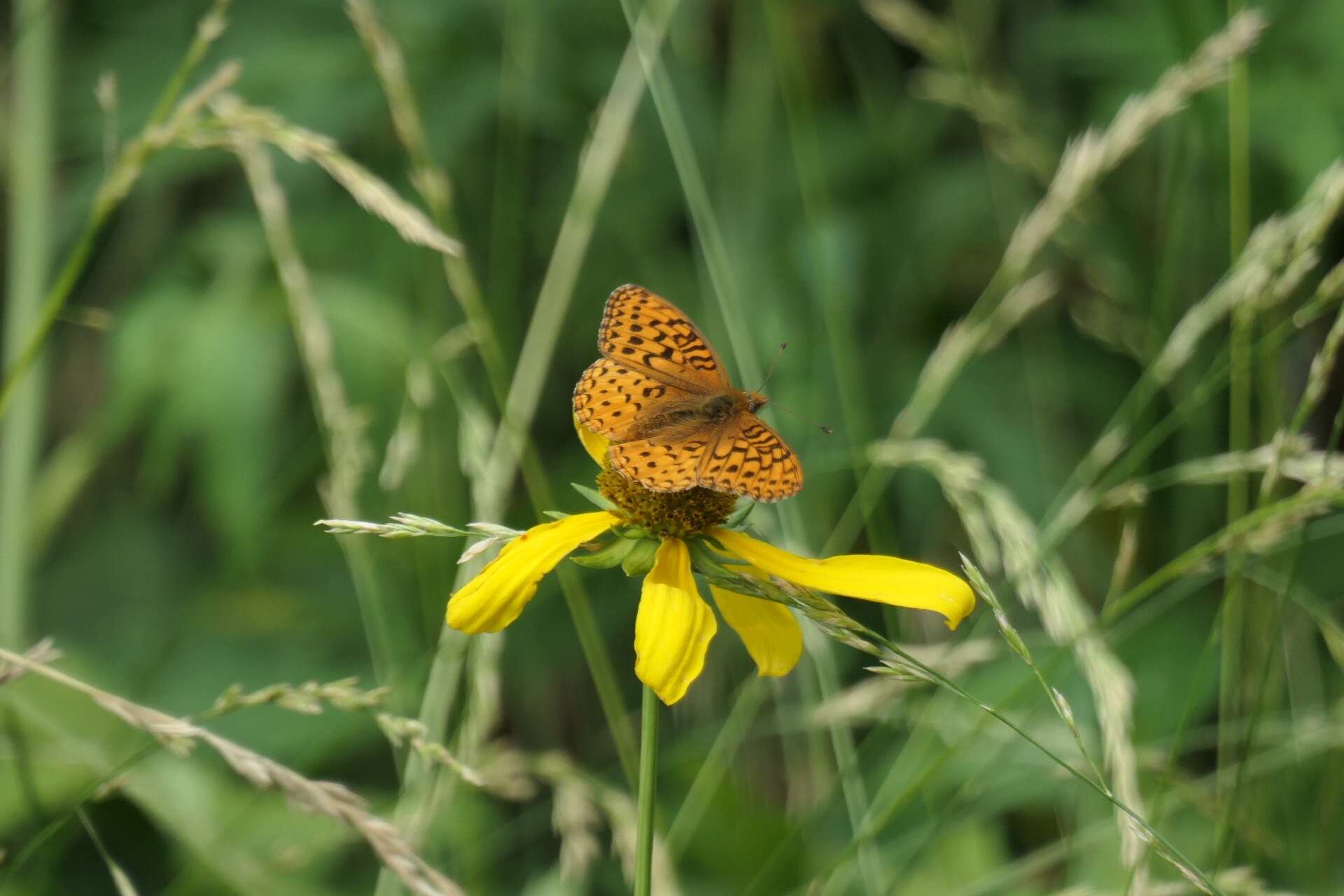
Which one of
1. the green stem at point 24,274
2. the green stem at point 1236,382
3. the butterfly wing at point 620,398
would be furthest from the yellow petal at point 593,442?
the green stem at point 24,274

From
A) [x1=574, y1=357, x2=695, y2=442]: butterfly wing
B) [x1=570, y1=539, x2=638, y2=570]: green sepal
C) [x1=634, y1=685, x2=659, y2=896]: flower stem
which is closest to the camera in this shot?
[x1=634, y1=685, x2=659, y2=896]: flower stem

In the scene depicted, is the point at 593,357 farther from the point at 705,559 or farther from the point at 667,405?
the point at 705,559

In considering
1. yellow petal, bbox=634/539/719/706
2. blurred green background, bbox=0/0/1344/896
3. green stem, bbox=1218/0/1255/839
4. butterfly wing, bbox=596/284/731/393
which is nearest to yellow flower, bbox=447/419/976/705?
yellow petal, bbox=634/539/719/706

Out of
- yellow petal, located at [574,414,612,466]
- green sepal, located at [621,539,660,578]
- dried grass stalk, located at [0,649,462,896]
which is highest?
yellow petal, located at [574,414,612,466]

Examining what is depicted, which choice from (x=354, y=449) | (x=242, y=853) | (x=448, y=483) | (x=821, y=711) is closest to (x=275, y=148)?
(x=448, y=483)

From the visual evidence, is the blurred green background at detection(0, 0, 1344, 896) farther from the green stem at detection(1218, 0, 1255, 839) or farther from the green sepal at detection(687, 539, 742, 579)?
the green sepal at detection(687, 539, 742, 579)

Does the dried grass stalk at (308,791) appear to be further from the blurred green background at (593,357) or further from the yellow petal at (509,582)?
the blurred green background at (593,357)

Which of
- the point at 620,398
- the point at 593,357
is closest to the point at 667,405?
the point at 620,398
